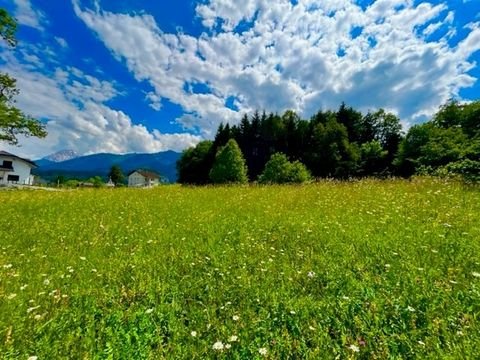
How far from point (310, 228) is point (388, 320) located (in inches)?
133

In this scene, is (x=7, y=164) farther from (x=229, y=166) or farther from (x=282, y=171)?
(x=282, y=171)

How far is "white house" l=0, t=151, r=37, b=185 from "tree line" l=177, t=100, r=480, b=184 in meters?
50.1

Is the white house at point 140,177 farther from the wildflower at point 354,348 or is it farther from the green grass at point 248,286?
the wildflower at point 354,348

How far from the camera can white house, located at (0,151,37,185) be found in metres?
81.2

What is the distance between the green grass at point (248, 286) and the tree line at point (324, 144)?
89.8ft

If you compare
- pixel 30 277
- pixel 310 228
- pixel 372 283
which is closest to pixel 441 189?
pixel 310 228

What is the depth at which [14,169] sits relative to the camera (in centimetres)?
8375

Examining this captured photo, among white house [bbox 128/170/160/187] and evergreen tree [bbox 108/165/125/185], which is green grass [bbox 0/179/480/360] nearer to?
evergreen tree [bbox 108/165/125/185]

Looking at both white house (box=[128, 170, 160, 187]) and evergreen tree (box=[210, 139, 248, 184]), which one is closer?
evergreen tree (box=[210, 139, 248, 184])

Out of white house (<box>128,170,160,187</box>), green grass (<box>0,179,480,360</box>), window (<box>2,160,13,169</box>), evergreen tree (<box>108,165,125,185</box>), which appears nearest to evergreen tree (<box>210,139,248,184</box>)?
green grass (<box>0,179,480,360</box>)

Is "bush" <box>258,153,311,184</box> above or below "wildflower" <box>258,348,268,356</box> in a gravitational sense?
above

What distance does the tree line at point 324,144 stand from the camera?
148 ft

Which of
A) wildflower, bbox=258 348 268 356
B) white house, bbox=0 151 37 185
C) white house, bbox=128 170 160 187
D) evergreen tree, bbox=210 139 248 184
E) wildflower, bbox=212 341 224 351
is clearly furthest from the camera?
white house, bbox=128 170 160 187

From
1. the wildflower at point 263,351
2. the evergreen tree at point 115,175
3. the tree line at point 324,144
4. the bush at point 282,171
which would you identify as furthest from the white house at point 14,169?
the wildflower at point 263,351
